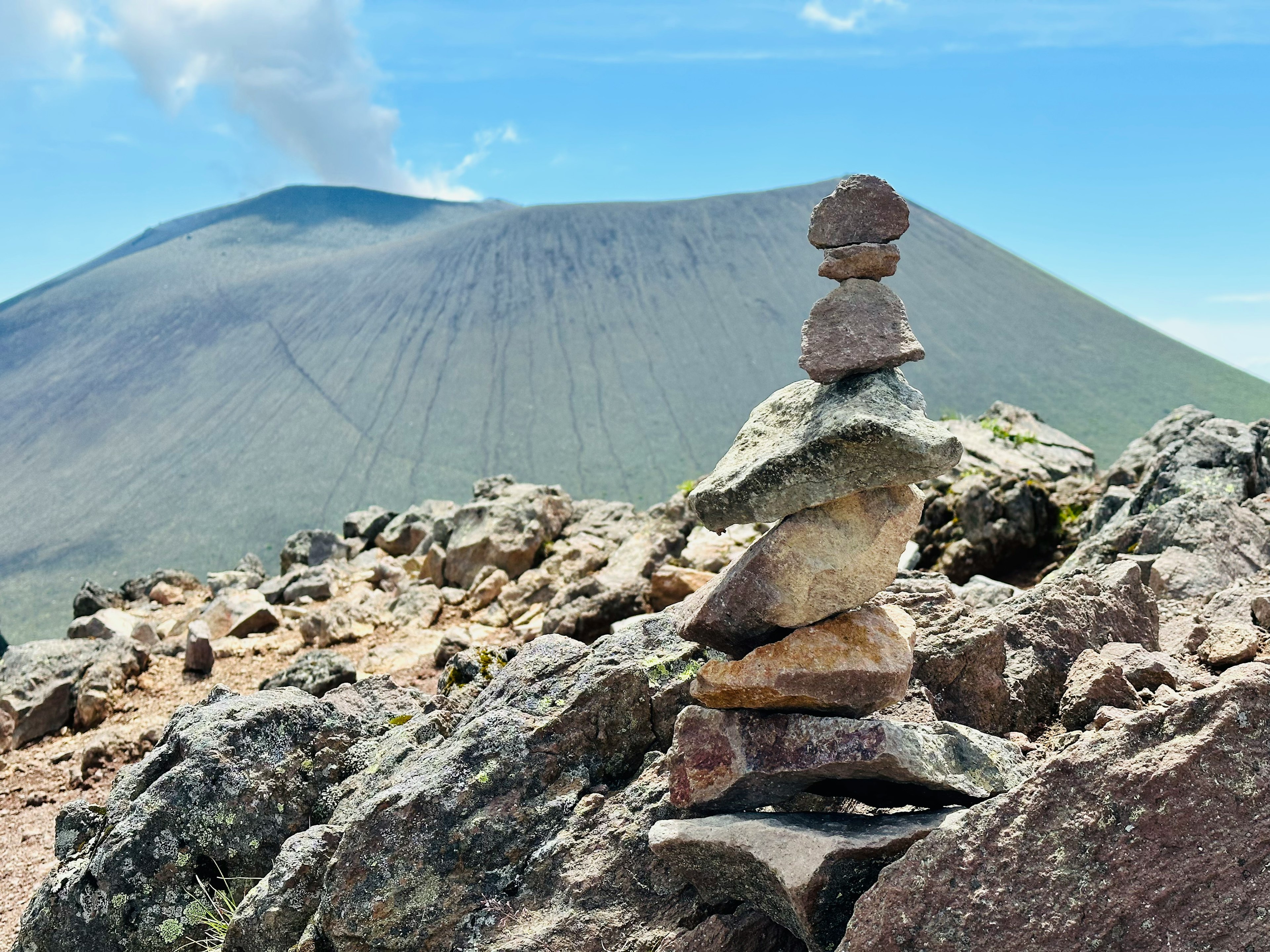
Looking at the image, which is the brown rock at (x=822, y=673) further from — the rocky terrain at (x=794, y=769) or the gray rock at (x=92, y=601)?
the gray rock at (x=92, y=601)

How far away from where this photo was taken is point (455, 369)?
86.3 ft

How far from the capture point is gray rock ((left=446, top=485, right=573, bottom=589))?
44.5 ft

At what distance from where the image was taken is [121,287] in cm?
3288

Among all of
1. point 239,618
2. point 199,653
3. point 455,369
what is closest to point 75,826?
point 199,653

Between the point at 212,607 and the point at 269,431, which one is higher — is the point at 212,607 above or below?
below

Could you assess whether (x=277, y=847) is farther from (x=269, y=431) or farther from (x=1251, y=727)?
(x=269, y=431)

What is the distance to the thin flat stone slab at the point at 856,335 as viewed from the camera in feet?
14.5

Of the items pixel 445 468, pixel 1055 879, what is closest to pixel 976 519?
pixel 1055 879

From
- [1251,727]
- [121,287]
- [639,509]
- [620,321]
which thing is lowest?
[639,509]

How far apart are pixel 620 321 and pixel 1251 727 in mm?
24877

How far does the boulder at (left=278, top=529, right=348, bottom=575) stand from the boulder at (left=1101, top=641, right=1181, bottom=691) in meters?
14.5

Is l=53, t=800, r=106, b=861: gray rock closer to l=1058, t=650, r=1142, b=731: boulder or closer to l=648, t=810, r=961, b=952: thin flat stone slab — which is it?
l=648, t=810, r=961, b=952: thin flat stone slab

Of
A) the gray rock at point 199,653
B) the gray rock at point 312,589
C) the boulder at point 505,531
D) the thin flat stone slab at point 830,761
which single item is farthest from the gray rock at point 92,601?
the thin flat stone slab at point 830,761

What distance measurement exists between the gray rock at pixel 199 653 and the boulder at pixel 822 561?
879 cm
